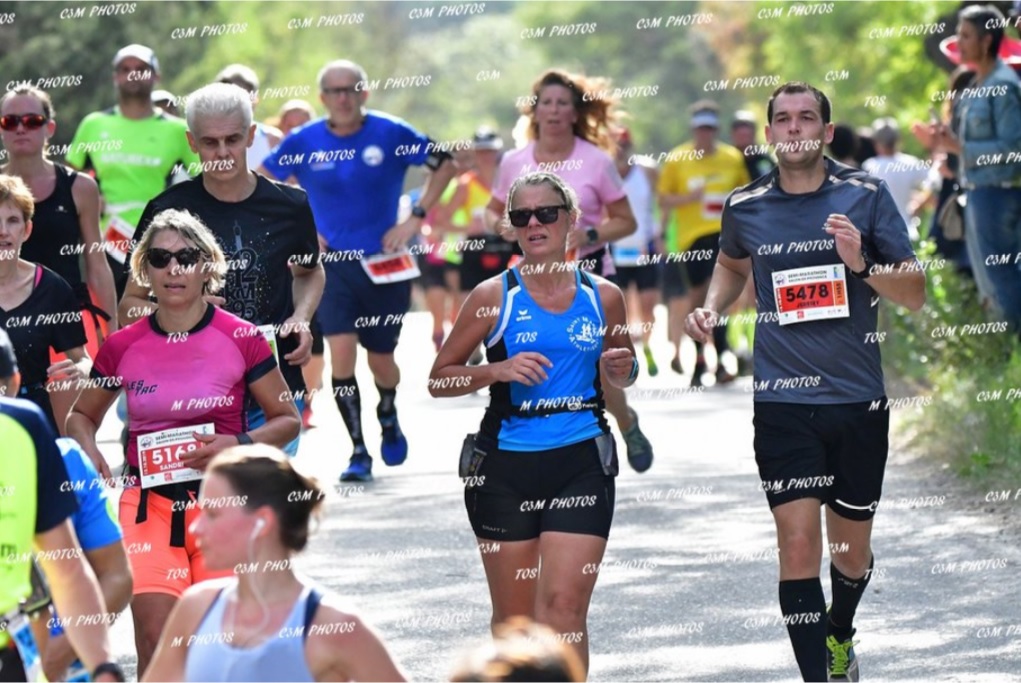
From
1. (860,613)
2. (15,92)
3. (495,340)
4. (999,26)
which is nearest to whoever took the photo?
(495,340)

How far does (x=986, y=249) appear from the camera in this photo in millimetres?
13320

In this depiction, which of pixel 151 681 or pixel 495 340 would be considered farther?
pixel 495 340

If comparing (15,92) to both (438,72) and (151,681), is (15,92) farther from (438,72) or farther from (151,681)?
(438,72)

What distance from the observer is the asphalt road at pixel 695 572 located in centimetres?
800

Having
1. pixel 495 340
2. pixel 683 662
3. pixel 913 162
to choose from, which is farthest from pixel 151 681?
pixel 913 162

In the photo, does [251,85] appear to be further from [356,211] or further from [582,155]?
[582,155]

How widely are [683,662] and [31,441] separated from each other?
3.55m

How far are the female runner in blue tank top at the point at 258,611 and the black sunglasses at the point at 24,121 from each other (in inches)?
197

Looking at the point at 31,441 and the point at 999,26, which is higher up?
the point at 999,26

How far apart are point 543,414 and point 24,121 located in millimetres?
3527

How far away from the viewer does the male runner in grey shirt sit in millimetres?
7391

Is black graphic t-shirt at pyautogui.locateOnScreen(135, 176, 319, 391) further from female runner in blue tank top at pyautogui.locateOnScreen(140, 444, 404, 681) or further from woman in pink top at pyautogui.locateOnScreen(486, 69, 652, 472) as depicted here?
female runner in blue tank top at pyautogui.locateOnScreen(140, 444, 404, 681)

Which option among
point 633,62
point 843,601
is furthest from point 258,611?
point 633,62

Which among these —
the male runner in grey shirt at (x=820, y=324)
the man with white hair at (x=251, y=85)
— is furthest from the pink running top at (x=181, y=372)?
the man with white hair at (x=251, y=85)
